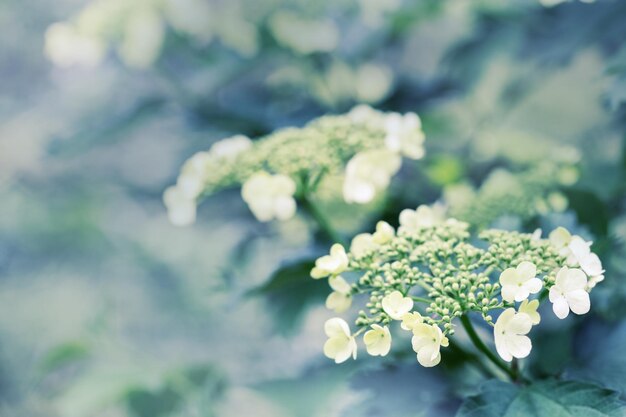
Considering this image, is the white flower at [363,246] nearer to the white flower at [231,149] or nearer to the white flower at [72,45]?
the white flower at [231,149]

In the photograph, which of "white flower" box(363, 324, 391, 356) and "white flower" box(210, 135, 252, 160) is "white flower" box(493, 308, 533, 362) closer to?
"white flower" box(363, 324, 391, 356)

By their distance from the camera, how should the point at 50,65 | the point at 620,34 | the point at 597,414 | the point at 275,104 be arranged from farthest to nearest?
the point at 50,65 → the point at 275,104 → the point at 620,34 → the point at 597,414

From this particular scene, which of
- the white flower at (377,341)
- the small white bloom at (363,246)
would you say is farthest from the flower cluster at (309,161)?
the white flower at (377,341)

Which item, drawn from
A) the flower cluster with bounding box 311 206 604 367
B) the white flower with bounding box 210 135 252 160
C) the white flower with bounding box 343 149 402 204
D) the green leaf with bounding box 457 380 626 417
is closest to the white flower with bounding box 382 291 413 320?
the flower cluster with bounding box 311 206 604 367

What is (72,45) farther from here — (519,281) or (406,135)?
(519,281)

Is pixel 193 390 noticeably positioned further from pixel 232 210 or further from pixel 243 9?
pixel 243 9

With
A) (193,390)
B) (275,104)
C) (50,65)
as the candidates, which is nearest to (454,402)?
(193,390)
